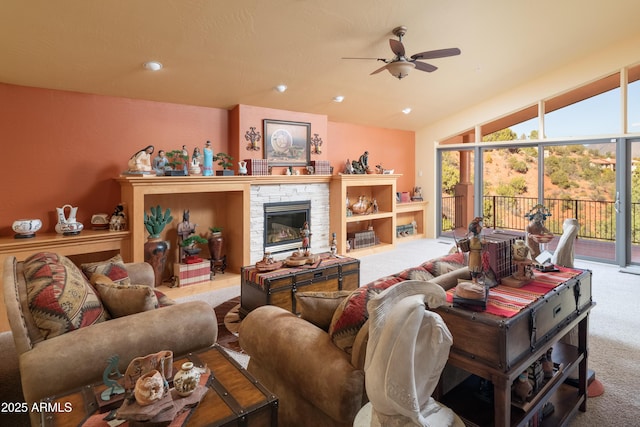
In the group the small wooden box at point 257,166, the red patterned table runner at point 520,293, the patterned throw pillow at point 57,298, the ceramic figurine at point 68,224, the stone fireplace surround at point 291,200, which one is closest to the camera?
the red patterned table runner at point 520,293

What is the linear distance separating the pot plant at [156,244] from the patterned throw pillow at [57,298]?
235cm

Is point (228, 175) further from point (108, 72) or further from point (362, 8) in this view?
point (362, 8)

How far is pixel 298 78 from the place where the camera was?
5.14 metres

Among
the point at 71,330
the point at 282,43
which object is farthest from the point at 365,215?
the point at 71,330

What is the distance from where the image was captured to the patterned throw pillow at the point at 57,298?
6.42 feet

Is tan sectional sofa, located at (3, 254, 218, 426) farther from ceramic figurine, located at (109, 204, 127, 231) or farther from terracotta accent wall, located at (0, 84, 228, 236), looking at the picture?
terracotta accent wall, located at (0, 84, 228, 236)

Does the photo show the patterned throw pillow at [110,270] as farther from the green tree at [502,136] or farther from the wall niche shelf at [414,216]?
the green tree at [502,136]

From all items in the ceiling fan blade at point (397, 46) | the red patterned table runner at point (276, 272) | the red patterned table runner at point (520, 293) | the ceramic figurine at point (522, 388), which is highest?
the ceiling fan blade at point (397, 46)

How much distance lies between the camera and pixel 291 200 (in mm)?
6168

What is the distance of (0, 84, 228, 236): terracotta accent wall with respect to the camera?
4.09 m

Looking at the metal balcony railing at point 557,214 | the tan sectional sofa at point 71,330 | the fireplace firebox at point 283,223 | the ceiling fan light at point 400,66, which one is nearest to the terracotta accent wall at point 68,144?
the fireplace firebox at point 283,223

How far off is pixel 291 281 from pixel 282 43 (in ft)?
8.54

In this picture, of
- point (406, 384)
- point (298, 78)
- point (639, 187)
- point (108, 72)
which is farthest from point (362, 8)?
point (639, 187)

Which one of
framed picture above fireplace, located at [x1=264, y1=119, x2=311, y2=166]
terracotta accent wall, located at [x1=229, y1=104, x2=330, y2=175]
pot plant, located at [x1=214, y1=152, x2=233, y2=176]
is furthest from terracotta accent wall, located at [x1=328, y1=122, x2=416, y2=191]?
pot plant, located at [x1=214, y1=152, x2=233, y2=176]
